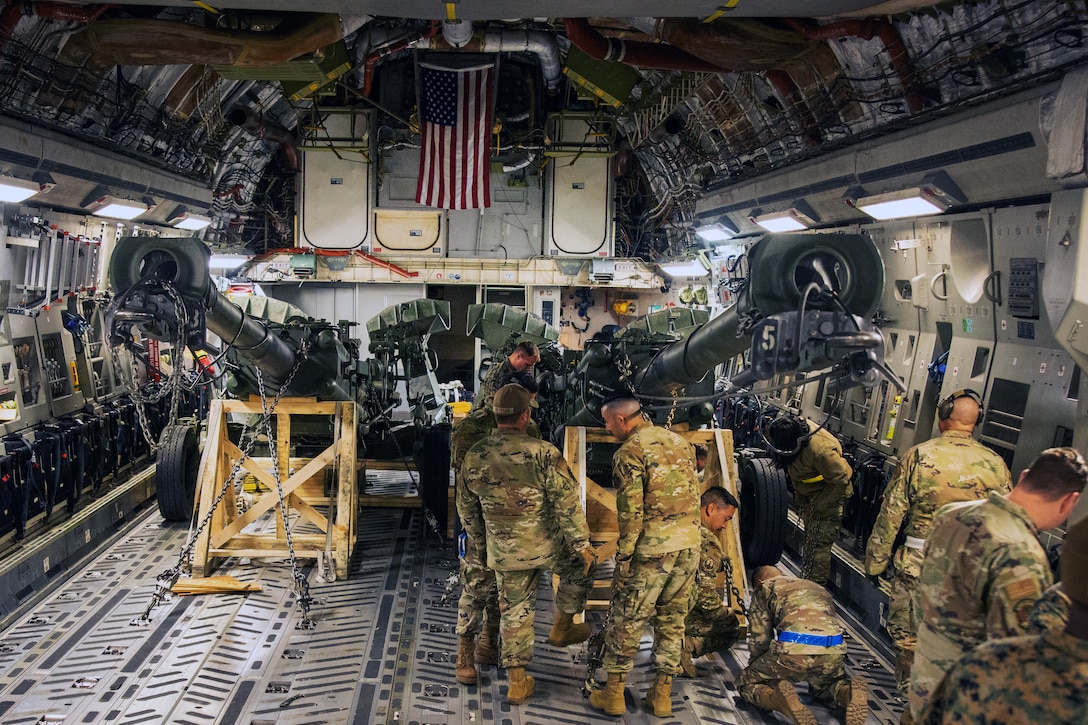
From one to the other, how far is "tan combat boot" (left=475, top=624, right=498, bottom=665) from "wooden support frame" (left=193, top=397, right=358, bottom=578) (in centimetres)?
195

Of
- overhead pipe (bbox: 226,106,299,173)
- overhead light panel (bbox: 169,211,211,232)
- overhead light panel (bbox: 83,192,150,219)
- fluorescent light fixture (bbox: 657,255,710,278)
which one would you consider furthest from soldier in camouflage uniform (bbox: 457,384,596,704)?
overhead pipe (bbox: 226,106,299,173)

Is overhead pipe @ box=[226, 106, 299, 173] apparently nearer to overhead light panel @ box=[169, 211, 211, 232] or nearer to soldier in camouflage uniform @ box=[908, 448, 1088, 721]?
overhead light panel @ box=[169, 211, 211, 232]

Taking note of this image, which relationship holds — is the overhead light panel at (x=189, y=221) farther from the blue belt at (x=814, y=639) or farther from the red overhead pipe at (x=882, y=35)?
the blue belt at (x=814, y=639)

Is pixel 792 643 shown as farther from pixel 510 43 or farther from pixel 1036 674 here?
pixel 510 43

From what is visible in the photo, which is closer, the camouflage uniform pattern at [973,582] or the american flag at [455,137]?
the camouflage uniform pattern at [973,582]

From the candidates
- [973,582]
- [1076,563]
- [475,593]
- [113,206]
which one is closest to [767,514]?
[475,593]

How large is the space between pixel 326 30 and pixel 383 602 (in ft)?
15.2

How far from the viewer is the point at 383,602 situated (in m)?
6.76

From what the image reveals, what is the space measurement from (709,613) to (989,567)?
8.72 ft

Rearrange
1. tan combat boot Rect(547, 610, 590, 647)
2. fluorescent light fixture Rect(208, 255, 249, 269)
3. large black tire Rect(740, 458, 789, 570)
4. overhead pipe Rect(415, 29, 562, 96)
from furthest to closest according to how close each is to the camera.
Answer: fluorescent light fixture Rect(208, 255, 249, 269), overhead pipe Rect(415, 29, 562, 96), large black tire Rect(740, 458, 789, 570), tan combat boot Rect(547, 610, 590, 647)

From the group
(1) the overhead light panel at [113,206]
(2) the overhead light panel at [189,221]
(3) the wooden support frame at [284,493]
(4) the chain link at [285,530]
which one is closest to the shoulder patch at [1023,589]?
(4) the chain link at [285,530]

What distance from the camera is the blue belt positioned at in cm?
486

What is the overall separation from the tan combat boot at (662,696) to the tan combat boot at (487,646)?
3.96ft

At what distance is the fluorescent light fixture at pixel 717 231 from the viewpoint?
32.7 ft
